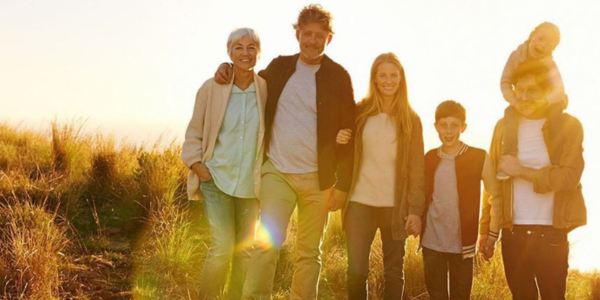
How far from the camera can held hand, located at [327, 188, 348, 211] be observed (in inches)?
163

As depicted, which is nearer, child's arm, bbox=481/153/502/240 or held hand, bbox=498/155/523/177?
held hand, bbox=498/155/523/177

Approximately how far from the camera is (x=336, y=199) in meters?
4.14

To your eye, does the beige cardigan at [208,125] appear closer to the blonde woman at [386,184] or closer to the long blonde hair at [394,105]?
the blonde woman at [386,184]

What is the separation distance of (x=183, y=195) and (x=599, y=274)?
457 centimetres

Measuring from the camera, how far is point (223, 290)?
13.9 ft

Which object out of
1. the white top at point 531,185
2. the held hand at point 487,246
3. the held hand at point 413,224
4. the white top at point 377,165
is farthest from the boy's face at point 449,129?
the held hand at point 487,246

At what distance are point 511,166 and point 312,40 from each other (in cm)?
154

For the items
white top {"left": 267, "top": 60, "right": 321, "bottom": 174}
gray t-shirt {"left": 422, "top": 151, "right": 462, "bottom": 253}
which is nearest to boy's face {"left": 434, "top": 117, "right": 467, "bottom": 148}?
gray t-shirt {"left": 422, "top": 151, "right": 462, "bottom": 253}

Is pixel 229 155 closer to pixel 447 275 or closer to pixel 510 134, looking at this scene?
pixel 447 275

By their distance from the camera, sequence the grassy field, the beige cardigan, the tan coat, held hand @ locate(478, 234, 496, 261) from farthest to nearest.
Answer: the grassy field → the beige cardigan → held hand @ locate(478, 234, 496, 261) → the tan coat

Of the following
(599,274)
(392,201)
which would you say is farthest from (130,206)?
(599,274)

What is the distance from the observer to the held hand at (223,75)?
13.5 ft

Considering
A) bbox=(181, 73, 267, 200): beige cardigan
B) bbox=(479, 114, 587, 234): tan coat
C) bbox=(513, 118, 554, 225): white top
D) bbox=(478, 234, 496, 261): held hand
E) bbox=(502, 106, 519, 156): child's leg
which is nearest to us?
bbox=(479, 114, 587, 234): tan coat

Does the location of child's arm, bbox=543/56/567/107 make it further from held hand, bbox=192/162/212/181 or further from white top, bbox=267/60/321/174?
held hand, bbox=192/162/212/181
